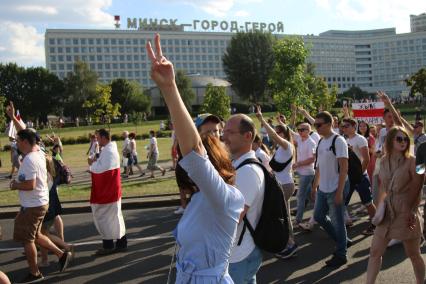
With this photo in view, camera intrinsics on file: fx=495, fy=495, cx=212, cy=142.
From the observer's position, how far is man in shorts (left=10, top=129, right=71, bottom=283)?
241 inches

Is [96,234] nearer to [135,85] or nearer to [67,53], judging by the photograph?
[135,85]

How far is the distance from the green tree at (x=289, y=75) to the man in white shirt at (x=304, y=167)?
1226cm

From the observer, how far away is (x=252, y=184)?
338 centimetres

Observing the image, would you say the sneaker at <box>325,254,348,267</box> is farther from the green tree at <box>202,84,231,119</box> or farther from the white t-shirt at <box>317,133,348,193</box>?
the green tree at <box>202,84,231,119</box>

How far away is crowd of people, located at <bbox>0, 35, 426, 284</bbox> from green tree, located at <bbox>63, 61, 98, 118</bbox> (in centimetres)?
8258

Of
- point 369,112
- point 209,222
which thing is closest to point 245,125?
point 209,222

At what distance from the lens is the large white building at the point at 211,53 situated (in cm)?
14612

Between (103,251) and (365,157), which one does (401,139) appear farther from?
(103,251)

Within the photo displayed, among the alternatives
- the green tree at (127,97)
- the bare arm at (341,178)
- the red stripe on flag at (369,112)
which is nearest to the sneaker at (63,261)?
the bare arm at (341,178)

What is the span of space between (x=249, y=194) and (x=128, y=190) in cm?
1099

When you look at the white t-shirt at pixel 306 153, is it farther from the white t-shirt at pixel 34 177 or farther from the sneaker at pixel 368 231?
the white t-shirt at pixel 34 177

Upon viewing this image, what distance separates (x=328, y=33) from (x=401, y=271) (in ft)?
629

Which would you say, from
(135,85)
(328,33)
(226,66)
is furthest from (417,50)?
(135,85)

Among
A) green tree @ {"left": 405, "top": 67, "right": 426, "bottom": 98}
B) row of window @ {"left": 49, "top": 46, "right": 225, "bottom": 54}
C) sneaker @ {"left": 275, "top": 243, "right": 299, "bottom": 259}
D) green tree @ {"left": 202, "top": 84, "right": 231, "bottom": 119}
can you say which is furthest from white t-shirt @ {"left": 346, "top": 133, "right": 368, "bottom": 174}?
row of window @ {"left": 49, "top": 46, "right": 225, "bottom": 54}
